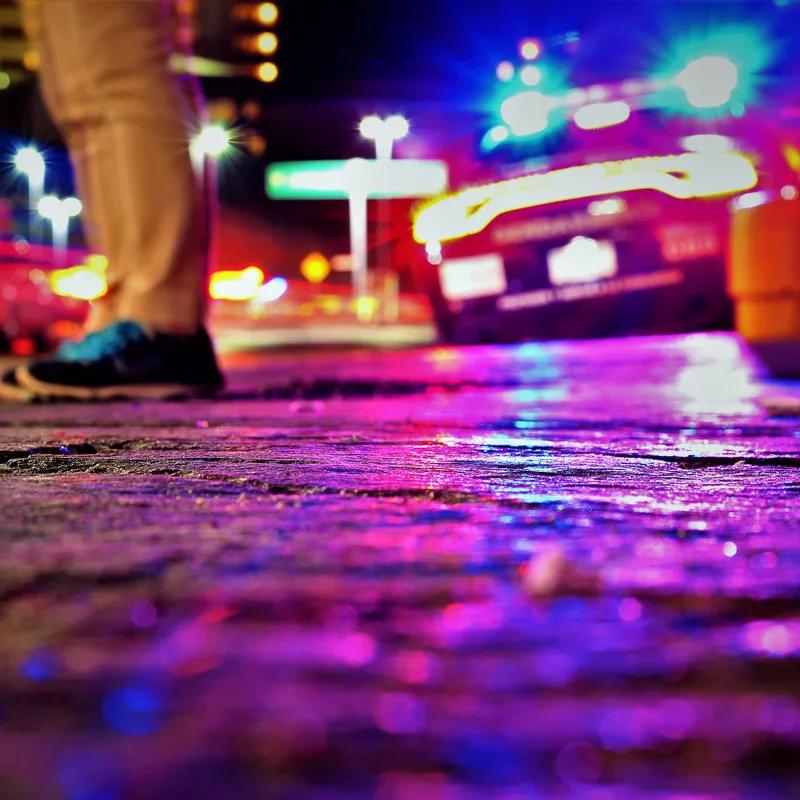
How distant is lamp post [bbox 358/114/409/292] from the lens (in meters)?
10.4

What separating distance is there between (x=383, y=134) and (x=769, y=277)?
1111 cm

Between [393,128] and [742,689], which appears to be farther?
[393,128]

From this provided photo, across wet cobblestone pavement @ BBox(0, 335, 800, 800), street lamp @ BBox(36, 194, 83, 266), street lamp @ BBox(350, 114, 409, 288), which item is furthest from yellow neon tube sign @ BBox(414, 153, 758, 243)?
street lamp @ BBox(36, 194, 83, 266)

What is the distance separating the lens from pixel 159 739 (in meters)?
0.43

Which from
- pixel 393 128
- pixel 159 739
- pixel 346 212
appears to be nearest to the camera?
pixel 159 739

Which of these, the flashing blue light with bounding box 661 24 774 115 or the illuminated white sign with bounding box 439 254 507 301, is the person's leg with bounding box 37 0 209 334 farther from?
the flashing blue light with bounding box 661 24 774 115

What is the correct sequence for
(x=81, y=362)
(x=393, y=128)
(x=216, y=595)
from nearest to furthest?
(x=216, y=595) → (x=81, y=362) → (x=393, y=128)

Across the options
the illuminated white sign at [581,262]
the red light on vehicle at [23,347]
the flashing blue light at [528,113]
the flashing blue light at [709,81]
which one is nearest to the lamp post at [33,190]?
the red light on vehicle at [23,347]

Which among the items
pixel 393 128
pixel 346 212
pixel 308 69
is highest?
pixel 346 212

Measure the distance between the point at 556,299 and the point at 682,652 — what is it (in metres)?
4.47

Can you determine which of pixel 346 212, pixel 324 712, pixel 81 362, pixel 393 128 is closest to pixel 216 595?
pixel 324 712

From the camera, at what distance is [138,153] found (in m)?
2.42

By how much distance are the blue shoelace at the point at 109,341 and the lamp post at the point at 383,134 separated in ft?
18.2

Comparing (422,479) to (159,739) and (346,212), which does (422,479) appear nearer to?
(159,739)
